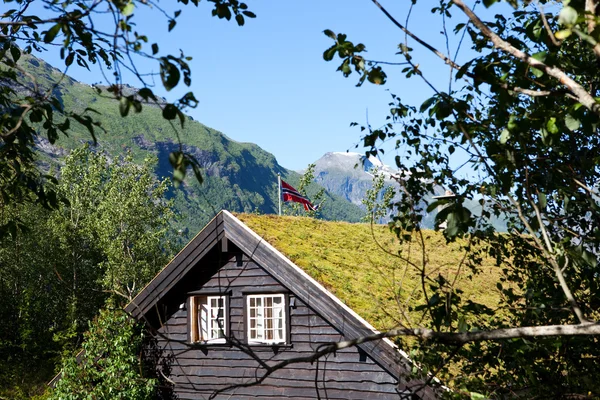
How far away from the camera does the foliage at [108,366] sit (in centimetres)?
1379

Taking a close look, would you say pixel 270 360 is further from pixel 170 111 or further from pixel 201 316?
pixel 170 111

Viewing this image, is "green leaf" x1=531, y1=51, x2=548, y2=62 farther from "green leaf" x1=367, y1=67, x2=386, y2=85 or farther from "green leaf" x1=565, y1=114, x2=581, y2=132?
"green leaf" x1=367, y1=67, x2=386, y2=85

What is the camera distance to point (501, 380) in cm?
687

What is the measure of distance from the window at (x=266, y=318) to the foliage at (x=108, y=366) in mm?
2312

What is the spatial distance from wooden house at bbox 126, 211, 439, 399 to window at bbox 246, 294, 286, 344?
0.07ft

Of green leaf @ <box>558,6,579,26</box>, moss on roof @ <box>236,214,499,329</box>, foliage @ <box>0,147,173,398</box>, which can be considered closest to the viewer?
green leaf @ <box>558,6,579,26</box>

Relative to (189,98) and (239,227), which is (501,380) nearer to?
(189,98)

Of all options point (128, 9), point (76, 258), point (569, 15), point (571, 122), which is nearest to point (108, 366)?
point (128, 9)

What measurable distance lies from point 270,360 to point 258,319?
1.09 m

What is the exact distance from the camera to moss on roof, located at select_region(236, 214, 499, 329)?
513 inches

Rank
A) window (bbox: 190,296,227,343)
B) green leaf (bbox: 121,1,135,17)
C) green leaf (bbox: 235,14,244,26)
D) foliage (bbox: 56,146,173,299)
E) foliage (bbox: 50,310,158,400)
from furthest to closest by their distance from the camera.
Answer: foliage (bbox: 56,146,173,299) → window (bbox: 190,296,227,343) → foliage (bbox: 50,310,158,400) → green leaf (bbox: 235,14,244,26) → green leaf (bbox: 121,1,135,17)

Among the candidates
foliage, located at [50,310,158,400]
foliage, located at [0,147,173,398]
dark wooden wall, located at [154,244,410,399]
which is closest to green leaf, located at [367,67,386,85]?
dark wooden wall, located at [154,244,410,399]

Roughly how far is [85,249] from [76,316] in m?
5.72

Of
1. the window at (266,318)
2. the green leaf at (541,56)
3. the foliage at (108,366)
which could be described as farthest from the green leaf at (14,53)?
the window at (266,318)
